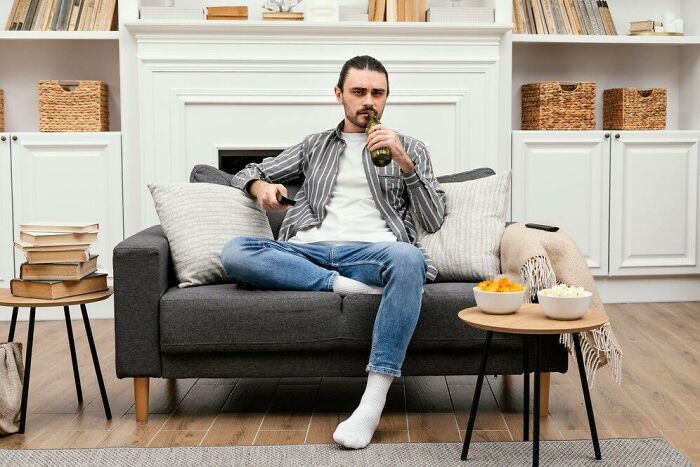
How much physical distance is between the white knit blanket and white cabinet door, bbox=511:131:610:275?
193 cm

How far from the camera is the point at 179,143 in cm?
446

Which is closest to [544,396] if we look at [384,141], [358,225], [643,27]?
[358,225]

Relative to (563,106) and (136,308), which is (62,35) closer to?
(136,308)

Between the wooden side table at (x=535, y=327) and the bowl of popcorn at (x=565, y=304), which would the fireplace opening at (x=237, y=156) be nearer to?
the wooden side table at (x=535, y=327)

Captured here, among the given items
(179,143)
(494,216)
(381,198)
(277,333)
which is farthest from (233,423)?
(179,143)

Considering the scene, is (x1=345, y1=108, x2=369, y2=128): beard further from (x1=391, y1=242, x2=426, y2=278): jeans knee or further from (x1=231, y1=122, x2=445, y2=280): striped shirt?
(x1=391, y1=242, x2=426, y2=278): jeans knee

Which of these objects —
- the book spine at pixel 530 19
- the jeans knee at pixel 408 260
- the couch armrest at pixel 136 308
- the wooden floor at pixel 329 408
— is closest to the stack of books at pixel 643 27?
the book spine at pixel 530 19

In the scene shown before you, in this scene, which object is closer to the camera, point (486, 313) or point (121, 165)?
point (486, 313)

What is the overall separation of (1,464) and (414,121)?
2774 mm

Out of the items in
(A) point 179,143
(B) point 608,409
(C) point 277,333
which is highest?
(A) point 179,143

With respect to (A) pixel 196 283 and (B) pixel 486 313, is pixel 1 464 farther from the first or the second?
(B) pixel 486 313

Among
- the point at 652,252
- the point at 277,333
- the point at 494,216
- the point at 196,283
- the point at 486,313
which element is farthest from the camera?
the point at 652,252

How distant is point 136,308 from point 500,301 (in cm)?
107

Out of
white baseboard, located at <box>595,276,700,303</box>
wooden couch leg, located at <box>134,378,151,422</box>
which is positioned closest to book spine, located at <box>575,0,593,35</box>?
white baseboard, located at <box>595,276,700,303</box>
